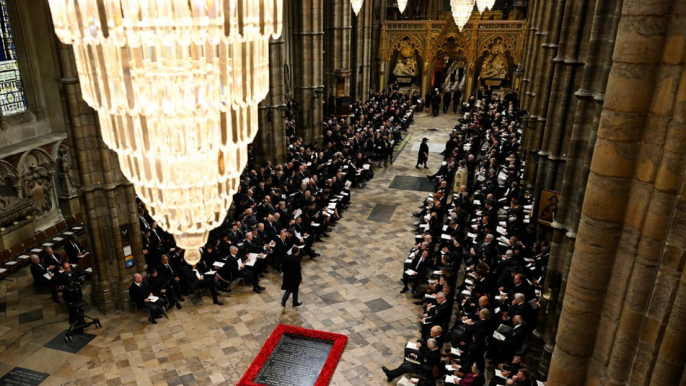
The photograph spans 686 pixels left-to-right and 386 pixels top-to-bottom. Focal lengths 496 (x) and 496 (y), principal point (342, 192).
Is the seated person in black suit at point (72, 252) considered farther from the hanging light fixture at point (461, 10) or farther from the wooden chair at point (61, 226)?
the hanging light fixture at point (461, 10)

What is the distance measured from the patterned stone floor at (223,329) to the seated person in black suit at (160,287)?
348 millimetres

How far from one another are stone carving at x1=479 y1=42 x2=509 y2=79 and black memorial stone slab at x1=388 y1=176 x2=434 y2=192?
1625 centimetres

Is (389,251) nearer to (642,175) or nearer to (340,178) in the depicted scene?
(340,178)

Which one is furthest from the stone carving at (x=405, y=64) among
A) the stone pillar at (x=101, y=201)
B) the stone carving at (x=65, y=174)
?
the stone pillar at (x=101, y=201)

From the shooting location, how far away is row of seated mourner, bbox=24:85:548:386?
27.6 feet

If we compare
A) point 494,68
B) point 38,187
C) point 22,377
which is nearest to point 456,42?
point 494,68

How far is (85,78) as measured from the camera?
12.3 ft

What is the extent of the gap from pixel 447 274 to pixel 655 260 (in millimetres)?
6468

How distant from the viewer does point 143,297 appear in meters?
10.1

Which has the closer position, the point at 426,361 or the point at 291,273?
the point at 426,361

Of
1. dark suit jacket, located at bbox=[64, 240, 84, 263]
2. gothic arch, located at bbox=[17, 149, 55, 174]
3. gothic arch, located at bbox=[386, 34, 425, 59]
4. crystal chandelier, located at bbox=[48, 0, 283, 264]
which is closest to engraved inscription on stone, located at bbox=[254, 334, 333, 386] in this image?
crystal chandelier, located at bbox=[48, 0, 283, 264]

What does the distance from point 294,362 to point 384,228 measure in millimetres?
6451

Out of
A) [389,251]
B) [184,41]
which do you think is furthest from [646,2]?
[389,251]

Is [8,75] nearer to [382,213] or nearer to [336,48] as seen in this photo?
[382,213]
